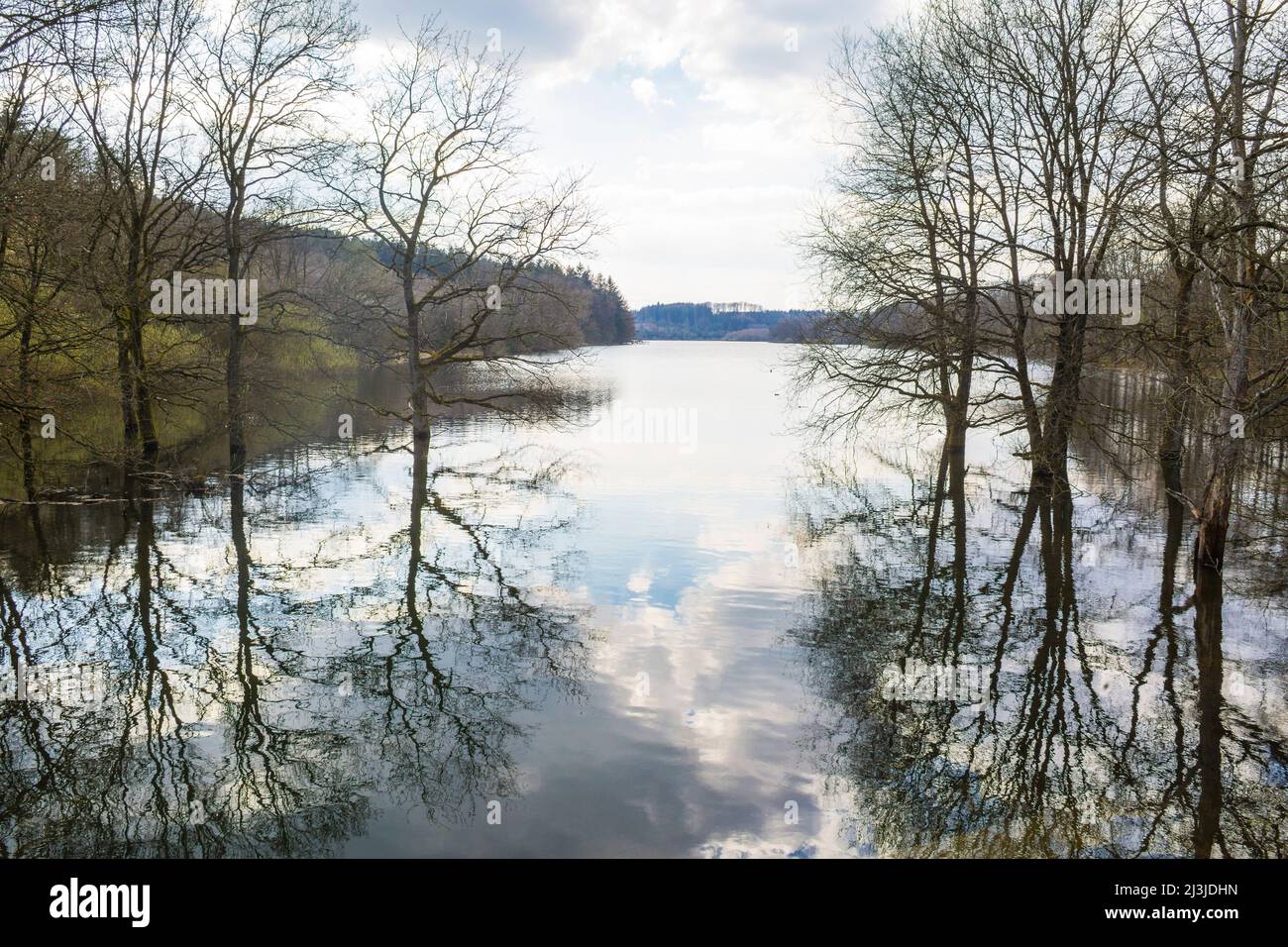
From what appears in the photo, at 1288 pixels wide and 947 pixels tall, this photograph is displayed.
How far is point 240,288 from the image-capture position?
964 inches

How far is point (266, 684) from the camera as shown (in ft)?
30.8

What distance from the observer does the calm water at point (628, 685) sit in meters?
6.87

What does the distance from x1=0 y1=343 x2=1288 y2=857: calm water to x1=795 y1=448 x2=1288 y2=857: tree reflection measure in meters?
0.04

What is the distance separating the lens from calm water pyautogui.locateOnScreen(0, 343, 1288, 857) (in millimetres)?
6871

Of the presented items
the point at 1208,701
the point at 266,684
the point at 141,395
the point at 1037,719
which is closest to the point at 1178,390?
the point at 1208,701

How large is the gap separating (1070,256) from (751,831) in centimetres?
1742

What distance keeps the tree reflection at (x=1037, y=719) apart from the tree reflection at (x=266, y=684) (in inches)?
121

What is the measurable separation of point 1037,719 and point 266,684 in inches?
300

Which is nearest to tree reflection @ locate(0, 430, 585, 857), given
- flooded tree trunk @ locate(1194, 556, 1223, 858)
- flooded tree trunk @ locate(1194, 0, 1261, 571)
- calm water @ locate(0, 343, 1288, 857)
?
calm water @ locate(0, 343, 1288, 857)

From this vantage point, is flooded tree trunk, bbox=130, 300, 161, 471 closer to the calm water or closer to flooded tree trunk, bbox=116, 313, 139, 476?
flooded tree trunk, bbox=116, 313, 139, 476

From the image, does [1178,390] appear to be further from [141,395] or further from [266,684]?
[141,395]

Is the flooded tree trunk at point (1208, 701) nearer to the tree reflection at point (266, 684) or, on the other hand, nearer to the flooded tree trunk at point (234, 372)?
the tree reflection at point (266, 684)

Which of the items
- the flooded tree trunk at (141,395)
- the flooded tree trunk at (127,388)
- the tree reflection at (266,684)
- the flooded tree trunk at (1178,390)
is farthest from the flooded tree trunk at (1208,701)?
the flooded tree trunk at (141,395)
